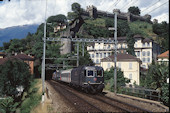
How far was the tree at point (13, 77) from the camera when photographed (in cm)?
5231

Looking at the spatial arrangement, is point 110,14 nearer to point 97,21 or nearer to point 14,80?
point 97,21

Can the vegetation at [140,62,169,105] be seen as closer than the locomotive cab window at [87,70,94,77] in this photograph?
Yes

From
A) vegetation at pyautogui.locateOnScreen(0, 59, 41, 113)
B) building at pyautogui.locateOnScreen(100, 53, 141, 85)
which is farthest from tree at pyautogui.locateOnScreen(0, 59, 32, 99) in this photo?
building at pyautogui.locateOnScreen(100, 53, 141, 85)

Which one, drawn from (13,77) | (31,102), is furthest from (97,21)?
(31,102)

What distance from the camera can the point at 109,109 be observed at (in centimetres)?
1473

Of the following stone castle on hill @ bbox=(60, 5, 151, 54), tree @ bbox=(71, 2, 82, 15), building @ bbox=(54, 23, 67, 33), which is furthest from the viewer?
tree @ bbox=(71, 2, 82, 15)

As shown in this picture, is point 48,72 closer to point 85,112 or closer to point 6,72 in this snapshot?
point 6,72

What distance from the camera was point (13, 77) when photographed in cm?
5638

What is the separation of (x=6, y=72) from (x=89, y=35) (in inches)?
2485

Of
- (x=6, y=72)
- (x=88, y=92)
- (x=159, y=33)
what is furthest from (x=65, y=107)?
(x=159, y=33)

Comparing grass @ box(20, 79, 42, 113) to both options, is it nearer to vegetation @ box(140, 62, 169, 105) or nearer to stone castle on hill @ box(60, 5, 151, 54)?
vegetation @ box(140, 62, 169, 105)

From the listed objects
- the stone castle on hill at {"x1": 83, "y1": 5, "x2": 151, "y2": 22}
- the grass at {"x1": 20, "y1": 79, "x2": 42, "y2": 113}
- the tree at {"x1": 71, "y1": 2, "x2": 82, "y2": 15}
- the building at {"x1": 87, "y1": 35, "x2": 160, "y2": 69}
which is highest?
the stone castle on hill at {"x1": 83, "y1": 5, "x2": 151, "y2": 22}

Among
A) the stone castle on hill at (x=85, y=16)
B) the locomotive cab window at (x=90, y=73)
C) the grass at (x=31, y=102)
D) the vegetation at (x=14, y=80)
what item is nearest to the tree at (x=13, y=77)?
the vegetation at (x=14, y=80)

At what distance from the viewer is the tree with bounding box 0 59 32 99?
5231 centimetres
